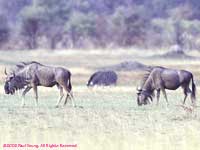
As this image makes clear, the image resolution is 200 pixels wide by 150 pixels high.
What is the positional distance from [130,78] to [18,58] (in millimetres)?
12570

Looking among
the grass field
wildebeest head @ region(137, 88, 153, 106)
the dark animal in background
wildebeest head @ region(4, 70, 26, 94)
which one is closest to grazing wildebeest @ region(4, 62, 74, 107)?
wildebeest head @ region(4, 70, 26, 94)

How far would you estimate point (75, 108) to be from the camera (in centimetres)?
2097

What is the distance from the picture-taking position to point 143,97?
2294 centimetres

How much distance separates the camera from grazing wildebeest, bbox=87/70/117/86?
34.2 meters

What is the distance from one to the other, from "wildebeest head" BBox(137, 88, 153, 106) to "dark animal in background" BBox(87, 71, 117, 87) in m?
10.7

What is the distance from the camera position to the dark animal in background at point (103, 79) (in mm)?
34188

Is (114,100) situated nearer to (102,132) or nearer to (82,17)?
(102,132)

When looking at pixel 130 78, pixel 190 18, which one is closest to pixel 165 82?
pixel 130 78

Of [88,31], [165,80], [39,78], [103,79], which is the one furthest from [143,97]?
[88,31]

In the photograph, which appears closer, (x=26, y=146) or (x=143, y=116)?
(x=26, y=146)

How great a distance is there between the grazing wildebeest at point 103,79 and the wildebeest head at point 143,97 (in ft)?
35.2

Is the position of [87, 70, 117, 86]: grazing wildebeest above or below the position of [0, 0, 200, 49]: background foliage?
below

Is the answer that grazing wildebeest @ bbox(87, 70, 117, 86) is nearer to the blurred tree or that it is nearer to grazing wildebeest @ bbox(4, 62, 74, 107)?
grazing wildebeest @ bbox(4, 62, 74, 107)

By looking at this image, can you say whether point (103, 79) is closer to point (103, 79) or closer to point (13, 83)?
point (103, 79)
